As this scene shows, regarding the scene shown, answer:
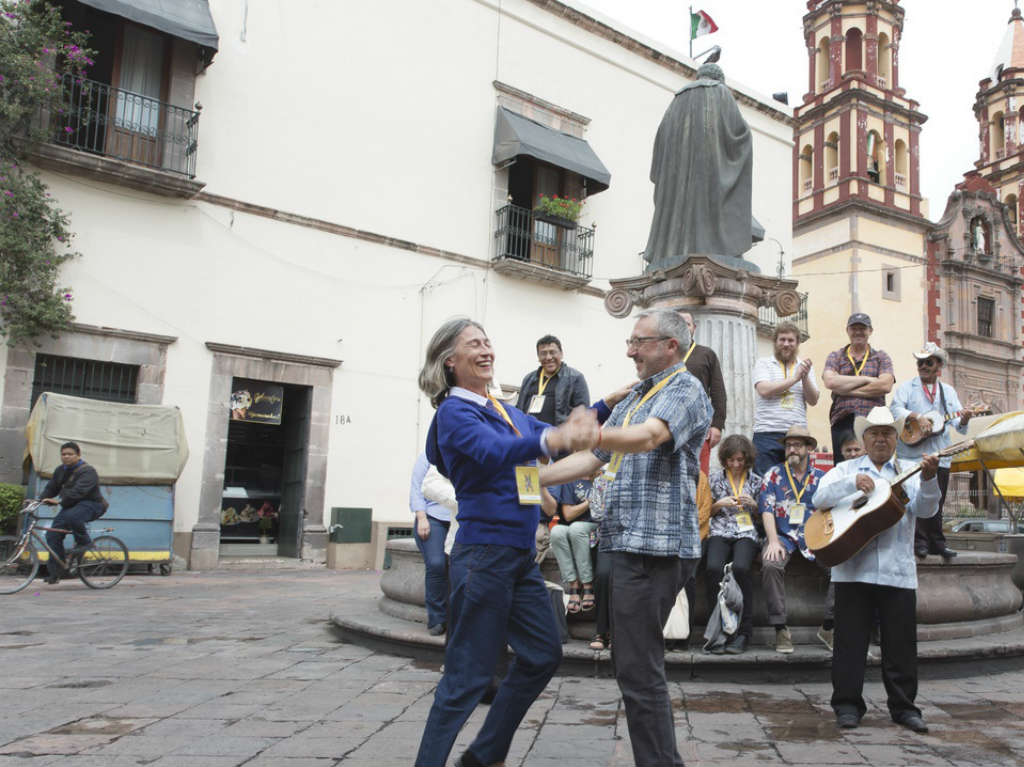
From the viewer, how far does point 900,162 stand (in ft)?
104

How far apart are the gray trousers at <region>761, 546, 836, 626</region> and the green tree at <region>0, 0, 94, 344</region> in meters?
10.2

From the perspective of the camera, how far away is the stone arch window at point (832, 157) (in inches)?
1221

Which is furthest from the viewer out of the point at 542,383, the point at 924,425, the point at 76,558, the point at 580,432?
the point at 76,558

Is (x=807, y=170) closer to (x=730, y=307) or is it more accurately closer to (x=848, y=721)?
(x=730, y=307)

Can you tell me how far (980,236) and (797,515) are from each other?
3333cm

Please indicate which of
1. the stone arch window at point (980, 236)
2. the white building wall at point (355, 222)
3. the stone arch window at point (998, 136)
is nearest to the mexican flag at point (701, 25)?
the white building wall at point (355, 222)

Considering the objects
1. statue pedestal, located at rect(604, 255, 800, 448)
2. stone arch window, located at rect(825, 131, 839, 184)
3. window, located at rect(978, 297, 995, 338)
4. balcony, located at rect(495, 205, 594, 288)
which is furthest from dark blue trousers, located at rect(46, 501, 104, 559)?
window, located at rect(978, 297, 995, 338)

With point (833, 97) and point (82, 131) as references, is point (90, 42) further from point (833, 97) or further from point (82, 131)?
point (833, 97)

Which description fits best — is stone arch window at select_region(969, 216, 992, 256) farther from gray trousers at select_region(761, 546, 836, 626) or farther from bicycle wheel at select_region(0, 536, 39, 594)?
bicycle wheel at select_region(0, 536, 39, 594)

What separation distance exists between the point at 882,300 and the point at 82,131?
25.5 metres

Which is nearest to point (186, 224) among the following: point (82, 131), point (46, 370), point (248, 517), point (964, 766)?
point (82, 131)

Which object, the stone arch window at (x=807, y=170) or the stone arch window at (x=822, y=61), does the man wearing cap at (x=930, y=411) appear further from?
the stone arch window at (x=822, y=61)

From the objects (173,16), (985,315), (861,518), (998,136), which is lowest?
(861,518)

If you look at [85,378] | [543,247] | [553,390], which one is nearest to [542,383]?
[553,390]
